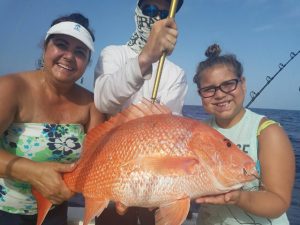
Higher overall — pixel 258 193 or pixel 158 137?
pixel 158 137

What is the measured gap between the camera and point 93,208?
7.32 ft

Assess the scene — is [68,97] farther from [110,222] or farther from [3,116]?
[110,222]

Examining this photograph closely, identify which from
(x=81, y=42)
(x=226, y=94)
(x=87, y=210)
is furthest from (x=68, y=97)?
(x=226, y=94)

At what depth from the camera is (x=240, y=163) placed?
2.11 m

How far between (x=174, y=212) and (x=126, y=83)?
988 millimetres

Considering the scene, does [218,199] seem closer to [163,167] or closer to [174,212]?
[174,212]

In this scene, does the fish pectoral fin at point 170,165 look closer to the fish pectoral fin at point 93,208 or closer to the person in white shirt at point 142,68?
the fish pectoral fin at point 93,208

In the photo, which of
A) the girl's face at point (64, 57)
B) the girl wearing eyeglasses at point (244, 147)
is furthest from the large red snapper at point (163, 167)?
the girl's face at point (64, 57)

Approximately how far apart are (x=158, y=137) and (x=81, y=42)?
1.31 meters

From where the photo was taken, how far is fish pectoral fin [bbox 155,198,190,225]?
2.03 meters

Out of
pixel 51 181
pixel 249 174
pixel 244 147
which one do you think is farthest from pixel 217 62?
pixel 51 181

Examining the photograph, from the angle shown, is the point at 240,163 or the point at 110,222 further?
the point at 110,222

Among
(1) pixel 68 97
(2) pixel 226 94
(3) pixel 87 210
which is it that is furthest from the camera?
(1) pixel 68 97

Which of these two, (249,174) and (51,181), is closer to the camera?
(249,174)
